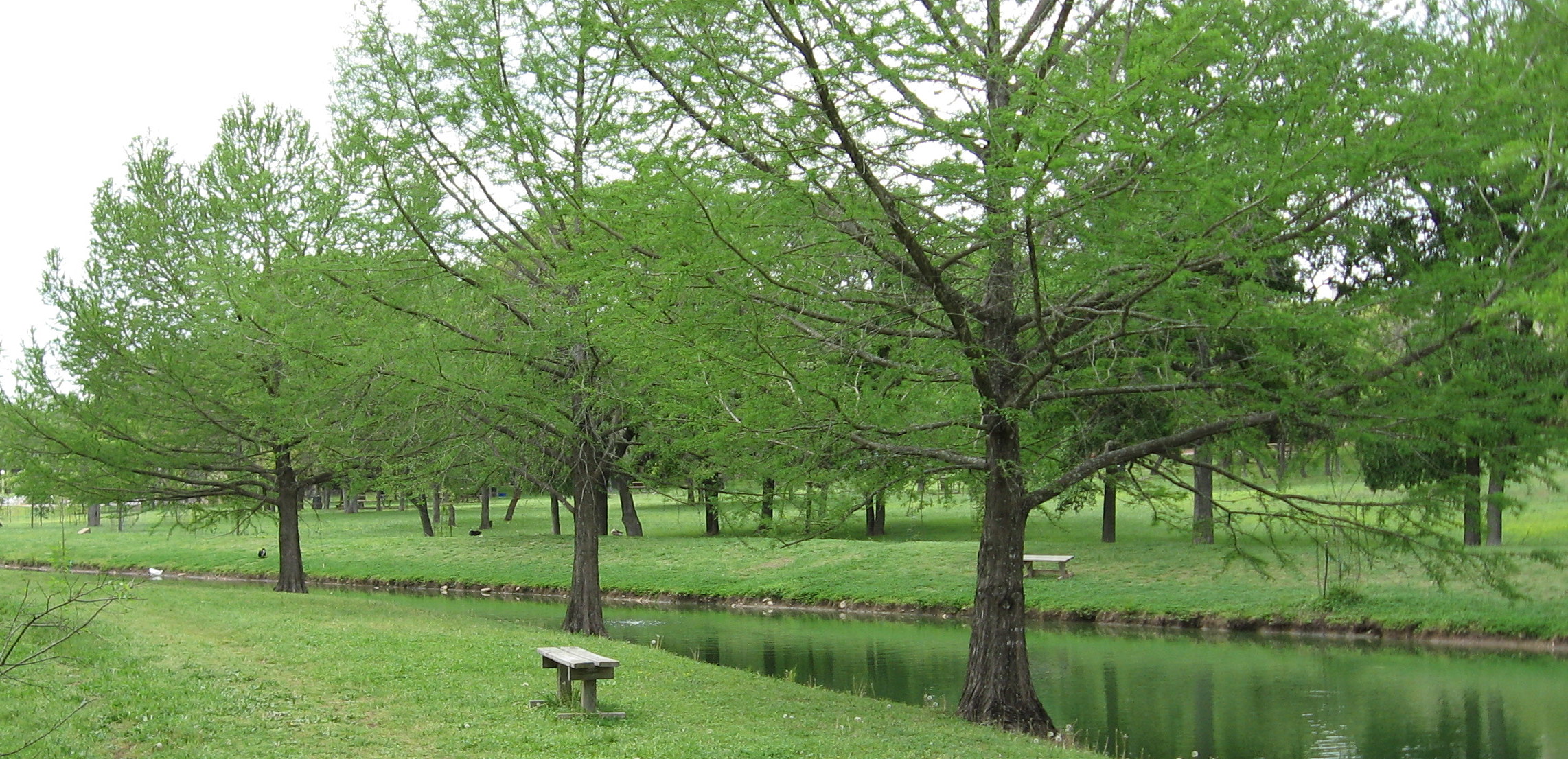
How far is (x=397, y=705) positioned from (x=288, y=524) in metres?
15.0

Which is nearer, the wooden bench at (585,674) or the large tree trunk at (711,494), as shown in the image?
the wooden bench at (585,674)

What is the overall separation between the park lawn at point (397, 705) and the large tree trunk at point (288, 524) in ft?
27.4

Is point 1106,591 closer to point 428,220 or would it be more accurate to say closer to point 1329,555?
point 1329,555

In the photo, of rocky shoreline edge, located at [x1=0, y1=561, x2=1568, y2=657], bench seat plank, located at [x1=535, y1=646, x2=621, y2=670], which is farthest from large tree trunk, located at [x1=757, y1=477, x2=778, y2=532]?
rocky shoreline edge, located at [x1=0, y1=561, x2=1568, y2=657]

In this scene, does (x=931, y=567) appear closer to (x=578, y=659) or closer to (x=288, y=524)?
(x=288, y=524)

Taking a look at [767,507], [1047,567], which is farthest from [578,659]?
[1047,567]

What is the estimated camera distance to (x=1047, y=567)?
2802 cm

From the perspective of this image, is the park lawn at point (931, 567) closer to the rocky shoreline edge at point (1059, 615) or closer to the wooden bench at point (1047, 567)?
the rocky shoreline edge at point (1059, 615)

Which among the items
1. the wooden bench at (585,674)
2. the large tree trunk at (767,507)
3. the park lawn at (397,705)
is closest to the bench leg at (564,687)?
the wooden bench at (585,674)

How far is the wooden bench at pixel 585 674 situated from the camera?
30.4 ft

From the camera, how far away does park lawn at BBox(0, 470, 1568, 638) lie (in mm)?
20328

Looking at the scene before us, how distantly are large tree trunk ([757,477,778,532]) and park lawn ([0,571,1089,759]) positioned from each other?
1616 mm

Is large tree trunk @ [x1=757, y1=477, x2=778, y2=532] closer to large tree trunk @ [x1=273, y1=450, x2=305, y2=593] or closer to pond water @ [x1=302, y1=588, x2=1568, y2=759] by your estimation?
pond water @ [x1=302, y1=588, x2=1568, y2=759]

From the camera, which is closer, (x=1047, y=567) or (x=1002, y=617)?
(x=1002, y=617)
